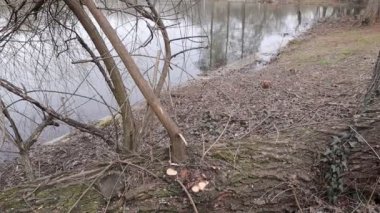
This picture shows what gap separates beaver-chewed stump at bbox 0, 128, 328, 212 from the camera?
2379 mm

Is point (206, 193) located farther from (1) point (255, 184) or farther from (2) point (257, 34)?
(2) point (257, 34)

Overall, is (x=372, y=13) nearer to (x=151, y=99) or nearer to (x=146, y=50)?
(x=146, y=50)

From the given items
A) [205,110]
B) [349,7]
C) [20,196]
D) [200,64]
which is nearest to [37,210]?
[20,196]

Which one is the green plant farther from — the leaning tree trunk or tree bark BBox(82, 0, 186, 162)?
the leaning tree trunk

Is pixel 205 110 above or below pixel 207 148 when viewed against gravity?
below

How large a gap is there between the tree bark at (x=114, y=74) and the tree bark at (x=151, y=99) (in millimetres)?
549

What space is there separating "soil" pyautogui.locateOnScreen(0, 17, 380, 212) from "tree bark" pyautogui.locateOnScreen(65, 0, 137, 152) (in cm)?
20

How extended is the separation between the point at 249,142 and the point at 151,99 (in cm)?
75

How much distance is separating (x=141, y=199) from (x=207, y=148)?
0.55m

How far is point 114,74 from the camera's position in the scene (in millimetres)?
3902

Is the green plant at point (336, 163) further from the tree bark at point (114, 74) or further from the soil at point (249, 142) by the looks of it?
the tree bark at point (114, 74)

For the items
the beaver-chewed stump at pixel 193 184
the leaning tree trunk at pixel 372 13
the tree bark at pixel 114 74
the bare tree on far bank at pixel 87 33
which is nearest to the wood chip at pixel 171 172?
the beaver-chewed stump at pixel 193 184

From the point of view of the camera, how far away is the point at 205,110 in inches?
288

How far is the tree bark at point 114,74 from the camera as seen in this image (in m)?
3.66
